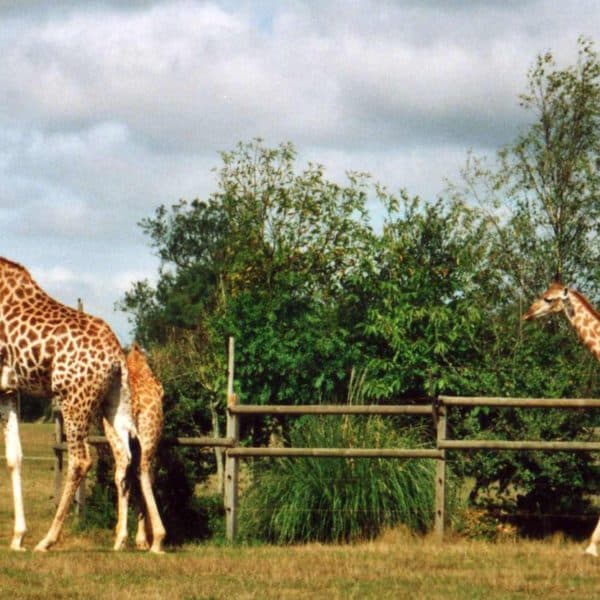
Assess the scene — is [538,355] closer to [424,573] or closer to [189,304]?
[424,573]

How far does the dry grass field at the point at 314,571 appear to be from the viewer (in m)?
A: 9.69

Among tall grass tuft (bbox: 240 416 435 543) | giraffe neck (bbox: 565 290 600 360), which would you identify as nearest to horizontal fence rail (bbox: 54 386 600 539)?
tall grass tuft (bbox: 240 416 435 543)

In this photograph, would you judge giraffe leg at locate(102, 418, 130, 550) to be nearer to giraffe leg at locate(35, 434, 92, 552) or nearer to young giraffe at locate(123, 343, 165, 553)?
young giraffe at locate(123, 343, 165, 553)

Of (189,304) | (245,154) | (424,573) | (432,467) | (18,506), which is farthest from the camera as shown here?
(189,304)

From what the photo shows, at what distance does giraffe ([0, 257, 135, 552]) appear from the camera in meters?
12.6

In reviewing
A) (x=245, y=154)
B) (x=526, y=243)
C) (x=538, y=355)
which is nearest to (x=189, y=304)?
(x=245, y=154)

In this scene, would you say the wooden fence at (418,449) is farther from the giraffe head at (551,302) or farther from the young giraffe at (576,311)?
the giraffe head at (551,302)

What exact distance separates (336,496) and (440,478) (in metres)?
1.12

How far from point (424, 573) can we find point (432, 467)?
11.1ft

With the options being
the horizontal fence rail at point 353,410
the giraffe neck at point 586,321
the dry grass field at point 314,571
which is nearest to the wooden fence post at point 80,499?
the dry grass field at point 314,571

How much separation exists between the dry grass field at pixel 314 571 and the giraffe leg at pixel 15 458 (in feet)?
1.06

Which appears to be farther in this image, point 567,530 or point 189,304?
point 189,304

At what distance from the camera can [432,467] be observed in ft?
45.8

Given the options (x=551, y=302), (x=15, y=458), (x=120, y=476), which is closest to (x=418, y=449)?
(x=551, y=302)
